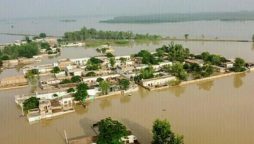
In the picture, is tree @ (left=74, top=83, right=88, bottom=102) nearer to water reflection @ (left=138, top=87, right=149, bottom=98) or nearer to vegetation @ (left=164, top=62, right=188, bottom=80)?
water reflection @ (left=138, top=87, right=149, bottom=98)

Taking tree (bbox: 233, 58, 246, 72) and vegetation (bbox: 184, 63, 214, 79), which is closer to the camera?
vegetation (bbox: 184, 63, 214, 79)

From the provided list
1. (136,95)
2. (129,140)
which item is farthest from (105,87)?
(129,140)

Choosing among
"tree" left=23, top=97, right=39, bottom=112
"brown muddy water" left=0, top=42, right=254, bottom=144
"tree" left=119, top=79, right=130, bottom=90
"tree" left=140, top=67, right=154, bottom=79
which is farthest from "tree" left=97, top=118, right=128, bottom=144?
"tree" left=140, top=67, right=154, bottom=79

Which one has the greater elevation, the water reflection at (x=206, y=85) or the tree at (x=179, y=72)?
the tree at (x=179, y=72)

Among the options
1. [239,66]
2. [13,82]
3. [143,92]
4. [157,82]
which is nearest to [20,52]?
[13,82]

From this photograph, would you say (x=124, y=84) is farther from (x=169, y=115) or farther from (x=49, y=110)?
(x=49, y=110)

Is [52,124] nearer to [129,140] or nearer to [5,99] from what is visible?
[129,140]

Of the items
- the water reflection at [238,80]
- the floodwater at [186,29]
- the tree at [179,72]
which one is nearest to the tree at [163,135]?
the tree at [179,72]

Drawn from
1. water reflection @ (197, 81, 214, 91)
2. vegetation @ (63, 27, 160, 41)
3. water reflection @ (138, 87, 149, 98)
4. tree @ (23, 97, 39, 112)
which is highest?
vegetation @ (63, 27, 160, 41)

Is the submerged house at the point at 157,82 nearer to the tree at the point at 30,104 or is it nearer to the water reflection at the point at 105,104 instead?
the water reflection at the point at 105,104
